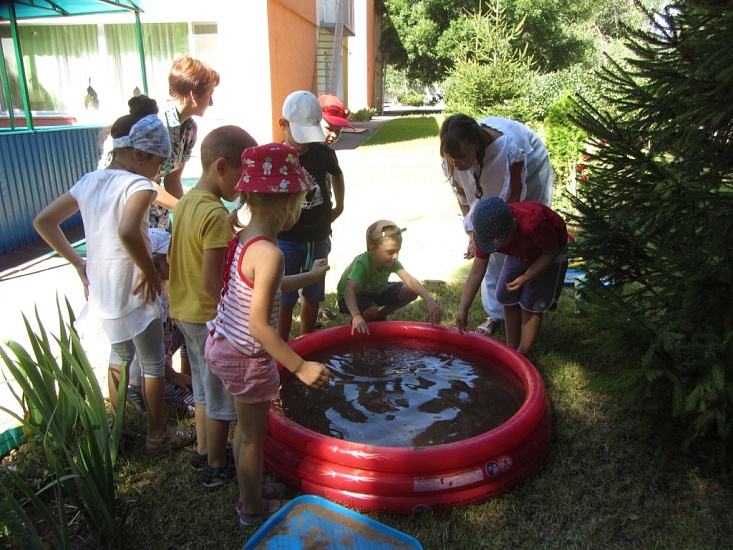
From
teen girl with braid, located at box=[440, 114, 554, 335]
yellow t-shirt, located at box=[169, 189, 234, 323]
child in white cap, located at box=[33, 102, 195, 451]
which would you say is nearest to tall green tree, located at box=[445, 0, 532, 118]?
teen girl with braid, located at box=[440, 114, 554, 335]

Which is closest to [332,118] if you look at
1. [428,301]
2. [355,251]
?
[428,301]

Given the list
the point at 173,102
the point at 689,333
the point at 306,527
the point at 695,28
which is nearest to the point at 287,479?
the point at 306,527

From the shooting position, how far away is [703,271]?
2.28 metres

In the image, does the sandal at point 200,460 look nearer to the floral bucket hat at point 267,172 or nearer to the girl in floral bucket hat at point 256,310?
the girl in floral bucket hat at point 256,310

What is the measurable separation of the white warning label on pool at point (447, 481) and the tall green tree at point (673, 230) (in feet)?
2.25

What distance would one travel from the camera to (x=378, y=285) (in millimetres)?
4297

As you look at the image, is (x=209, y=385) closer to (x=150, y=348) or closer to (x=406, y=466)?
(x=150, y=348)

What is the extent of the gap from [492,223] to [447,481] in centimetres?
139

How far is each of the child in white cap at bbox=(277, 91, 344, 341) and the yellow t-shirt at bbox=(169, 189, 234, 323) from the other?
3.37 ft

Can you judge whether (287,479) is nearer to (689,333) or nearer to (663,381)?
(663,381)

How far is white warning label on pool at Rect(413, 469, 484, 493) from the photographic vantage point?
2457mm

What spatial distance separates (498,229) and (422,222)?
15.8 feet

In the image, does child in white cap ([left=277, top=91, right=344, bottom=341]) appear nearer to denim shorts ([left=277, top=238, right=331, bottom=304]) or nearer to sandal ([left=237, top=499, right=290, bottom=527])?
denim shorts ([left=277, top=238, right=331, bottom=304])

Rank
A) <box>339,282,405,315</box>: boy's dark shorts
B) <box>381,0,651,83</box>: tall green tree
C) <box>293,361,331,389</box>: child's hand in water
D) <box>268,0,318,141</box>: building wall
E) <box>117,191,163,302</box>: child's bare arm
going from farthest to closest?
A: <box>381,0,651,83</box>: tall green tree < <box>268,0,318,141</box>: building wall < <box>339,282,405,315</box>: boy's dark shorts < <box>117,191,163,302</box>: child's bare arm < <box>293,361,331,389</box>: child's hand in water
